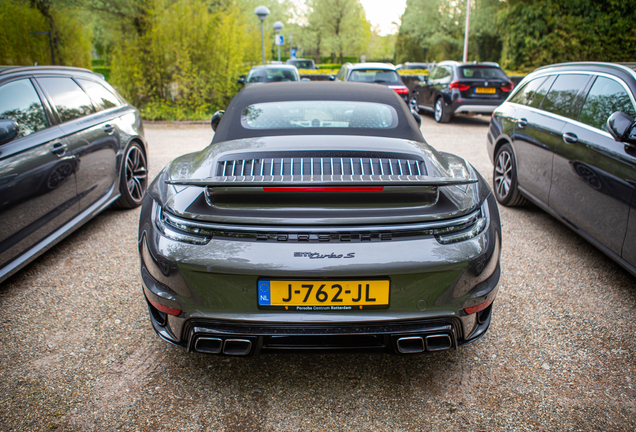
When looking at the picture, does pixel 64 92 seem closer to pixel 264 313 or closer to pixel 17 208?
pixel 17 208

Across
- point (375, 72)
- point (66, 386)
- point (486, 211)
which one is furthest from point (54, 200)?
point (375, 72)

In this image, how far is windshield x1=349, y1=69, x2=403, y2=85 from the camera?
12266 millimetres

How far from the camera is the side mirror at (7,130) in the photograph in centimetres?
314

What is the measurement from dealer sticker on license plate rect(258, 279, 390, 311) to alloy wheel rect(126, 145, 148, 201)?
369 centimetres

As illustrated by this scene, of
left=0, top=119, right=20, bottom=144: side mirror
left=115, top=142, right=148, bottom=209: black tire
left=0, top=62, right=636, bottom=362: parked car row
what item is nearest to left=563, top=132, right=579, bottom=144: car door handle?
left=0, top=62, right=636, bottom=362: parked car row

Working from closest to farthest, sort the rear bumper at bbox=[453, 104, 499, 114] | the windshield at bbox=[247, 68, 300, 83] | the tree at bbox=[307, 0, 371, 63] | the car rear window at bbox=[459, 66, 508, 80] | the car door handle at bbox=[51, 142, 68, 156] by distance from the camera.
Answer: the car door handle at bbox=[51, 142, 68, 156], the rear bumper at bbox=[453, 104, 499, 114], the car rear window at bbox=[459, 66, 508, 80], the windshield at bbox=[247, 68, 300, 83], the tree at bbox=[307, 0, 371, 63]

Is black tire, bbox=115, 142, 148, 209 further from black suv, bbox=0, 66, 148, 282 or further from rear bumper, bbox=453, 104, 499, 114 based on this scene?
rear bumper, bbox=453, 104, 499, 114

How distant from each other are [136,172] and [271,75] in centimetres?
935

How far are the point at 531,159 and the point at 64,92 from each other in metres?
4.54

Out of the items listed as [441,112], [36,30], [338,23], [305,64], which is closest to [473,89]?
[441,112]

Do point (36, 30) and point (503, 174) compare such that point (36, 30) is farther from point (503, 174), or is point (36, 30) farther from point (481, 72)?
point (503, 174)

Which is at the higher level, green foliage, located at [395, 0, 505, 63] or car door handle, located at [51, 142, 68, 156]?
green foliage, located at [395, 0, 505, 63]

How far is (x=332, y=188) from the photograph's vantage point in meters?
2.07

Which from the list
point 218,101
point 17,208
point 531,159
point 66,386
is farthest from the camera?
point 218,101
